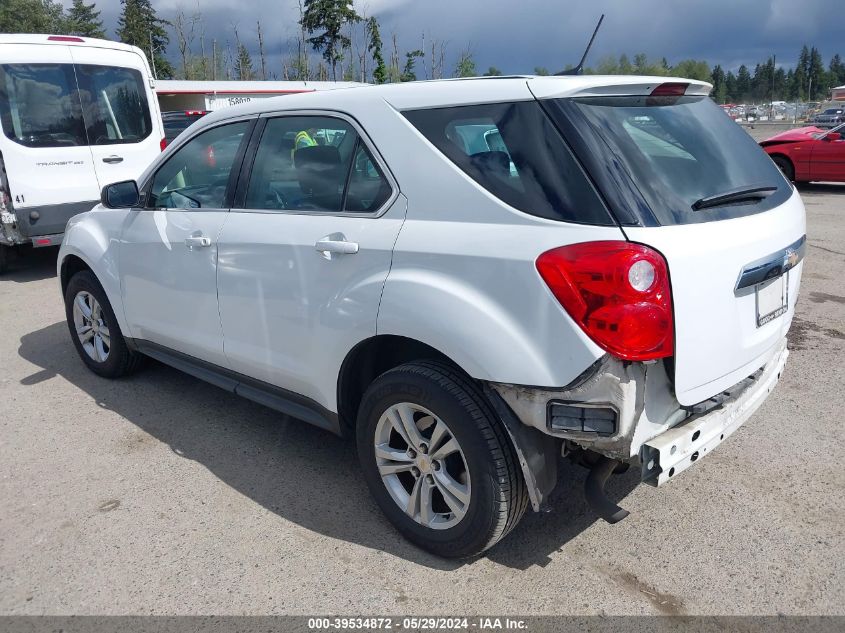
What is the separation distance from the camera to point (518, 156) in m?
2.49

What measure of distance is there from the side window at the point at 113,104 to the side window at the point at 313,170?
6320 millimetres

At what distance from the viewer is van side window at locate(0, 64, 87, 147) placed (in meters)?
7.87

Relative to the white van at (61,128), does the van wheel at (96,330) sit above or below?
below

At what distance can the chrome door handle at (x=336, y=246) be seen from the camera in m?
2.88

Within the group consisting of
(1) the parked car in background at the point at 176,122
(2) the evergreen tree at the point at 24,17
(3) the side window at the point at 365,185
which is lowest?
(3) the side window at the point at 365,185

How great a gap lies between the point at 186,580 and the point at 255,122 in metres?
2.20

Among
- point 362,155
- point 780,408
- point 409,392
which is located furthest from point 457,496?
point 780,408

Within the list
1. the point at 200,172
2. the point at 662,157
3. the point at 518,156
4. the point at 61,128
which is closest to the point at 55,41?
the point at 61,128

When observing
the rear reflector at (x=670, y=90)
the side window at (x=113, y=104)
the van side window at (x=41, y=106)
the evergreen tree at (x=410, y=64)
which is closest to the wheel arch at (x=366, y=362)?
the rear reflector at (x=670, y=90)

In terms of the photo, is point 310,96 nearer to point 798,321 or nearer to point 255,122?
point 255,122

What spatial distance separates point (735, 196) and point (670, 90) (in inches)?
20.1

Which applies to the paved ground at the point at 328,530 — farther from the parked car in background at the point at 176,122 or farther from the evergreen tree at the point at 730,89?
the evergreen tree at the point at 730,89

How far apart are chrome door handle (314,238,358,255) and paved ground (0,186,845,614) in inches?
48.8

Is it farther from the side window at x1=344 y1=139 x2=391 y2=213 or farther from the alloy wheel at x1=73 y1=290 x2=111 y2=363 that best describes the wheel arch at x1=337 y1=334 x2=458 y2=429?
the alloy wheel at x1=73 y1=290 x2=111 y2=363
